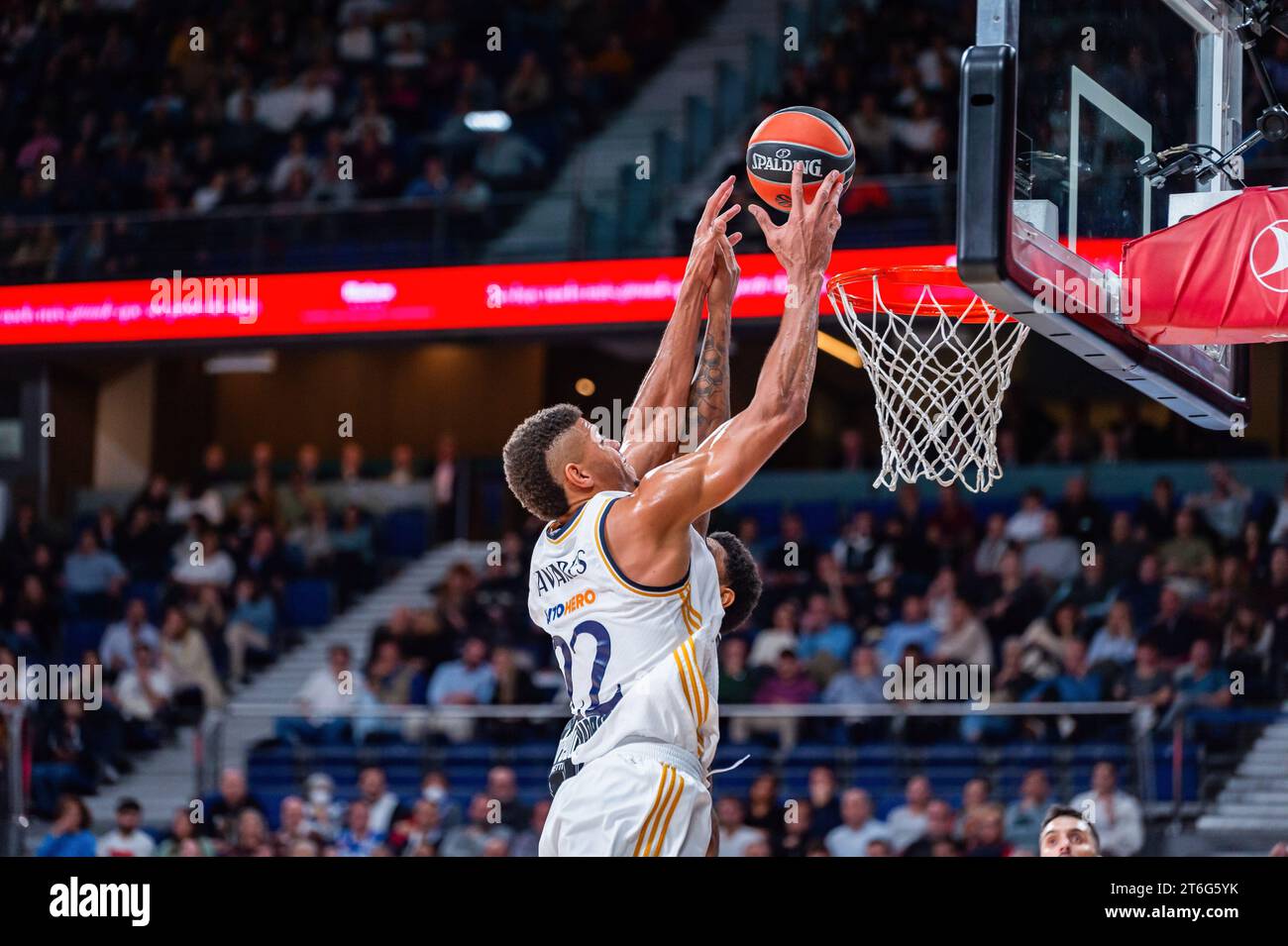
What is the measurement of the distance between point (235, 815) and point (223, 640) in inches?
112

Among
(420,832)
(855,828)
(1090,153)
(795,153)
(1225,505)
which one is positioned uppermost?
(1090,153)

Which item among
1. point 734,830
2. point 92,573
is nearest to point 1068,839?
point 734,830

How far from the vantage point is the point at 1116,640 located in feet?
32.4

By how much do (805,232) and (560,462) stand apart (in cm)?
76

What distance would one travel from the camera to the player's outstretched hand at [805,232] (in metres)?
4.20

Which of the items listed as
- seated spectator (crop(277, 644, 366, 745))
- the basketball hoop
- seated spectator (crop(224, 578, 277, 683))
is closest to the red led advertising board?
seated spectator (crop(224, 578, 277, 683))

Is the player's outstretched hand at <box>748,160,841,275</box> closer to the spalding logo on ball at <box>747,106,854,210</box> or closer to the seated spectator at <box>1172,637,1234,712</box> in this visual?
the spalding logo on ball at <box>747,106,854,210</box>

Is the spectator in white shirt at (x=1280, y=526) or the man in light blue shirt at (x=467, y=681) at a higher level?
the spectator in white shirt at (x=1280, y=526)

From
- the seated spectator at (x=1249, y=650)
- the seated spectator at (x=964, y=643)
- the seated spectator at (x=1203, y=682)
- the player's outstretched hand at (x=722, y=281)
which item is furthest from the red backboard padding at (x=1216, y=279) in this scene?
the seated spectator at (x=964, y=643)

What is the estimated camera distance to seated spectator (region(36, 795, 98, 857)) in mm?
9758

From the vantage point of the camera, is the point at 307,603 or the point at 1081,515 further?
the point at 307,603

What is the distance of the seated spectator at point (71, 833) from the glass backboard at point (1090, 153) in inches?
256

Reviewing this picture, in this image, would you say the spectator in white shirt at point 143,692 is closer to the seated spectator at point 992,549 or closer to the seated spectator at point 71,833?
the seated spectator at point 71,833

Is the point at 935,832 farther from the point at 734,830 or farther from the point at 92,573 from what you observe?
the point at 92,573
